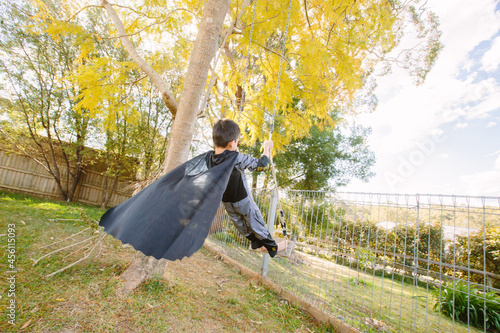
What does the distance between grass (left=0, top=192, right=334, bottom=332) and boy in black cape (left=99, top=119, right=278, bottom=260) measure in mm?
887

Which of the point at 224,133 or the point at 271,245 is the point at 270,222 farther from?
the point at 224,133

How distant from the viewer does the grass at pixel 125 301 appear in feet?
7.11

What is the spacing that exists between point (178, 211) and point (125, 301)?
5.22ft

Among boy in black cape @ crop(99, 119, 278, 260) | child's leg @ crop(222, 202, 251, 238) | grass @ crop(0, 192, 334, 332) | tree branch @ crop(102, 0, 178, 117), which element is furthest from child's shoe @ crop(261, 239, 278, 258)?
tree branch @ crop(102, 0, 178, 117)

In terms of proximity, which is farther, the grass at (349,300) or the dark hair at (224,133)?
the grass at (349,300)

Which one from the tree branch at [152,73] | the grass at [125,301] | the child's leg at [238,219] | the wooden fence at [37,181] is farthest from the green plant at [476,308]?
the wooden fence at [37,181]

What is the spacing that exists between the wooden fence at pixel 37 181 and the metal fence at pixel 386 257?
7.87 meters

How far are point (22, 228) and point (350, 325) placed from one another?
6.16 m

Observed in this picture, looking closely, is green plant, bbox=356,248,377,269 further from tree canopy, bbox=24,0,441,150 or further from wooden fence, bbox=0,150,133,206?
wooden fence, bbox=0,150,133,206

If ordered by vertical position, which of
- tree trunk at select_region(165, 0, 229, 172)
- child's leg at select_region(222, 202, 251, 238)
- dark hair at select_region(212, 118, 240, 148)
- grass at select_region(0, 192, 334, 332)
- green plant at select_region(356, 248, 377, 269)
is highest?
tree trunk at select_region(165, 0, 229, 172)

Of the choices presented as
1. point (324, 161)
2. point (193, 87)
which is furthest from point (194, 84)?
point (324, 161)

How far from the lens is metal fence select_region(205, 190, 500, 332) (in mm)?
2602

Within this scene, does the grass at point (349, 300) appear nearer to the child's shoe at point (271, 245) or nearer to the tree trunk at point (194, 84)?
the child's shoe at point (271, 245)

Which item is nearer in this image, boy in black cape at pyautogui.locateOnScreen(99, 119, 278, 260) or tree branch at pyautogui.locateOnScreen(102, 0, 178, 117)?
boy in black cape at pyautogui.locateOnScreen(99, 119, 278, 260)
